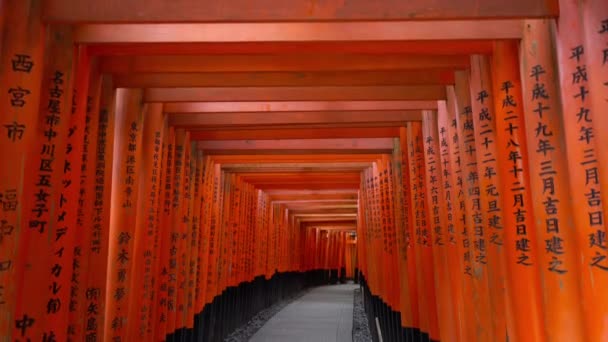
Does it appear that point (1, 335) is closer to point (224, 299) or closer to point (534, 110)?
point (534, 110)

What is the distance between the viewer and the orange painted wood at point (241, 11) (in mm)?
3010

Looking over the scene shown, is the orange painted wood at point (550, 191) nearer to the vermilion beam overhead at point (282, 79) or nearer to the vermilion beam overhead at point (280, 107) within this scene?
the vermilion beam overhead at point (282, 79)

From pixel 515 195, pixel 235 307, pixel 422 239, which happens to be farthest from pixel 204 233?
pixel 515 195

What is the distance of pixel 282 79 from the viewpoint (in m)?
4.53

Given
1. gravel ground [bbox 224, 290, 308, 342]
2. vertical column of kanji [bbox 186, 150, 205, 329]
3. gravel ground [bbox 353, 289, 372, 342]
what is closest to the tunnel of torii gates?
vertical column of kanji [bbox 186, 150, 205, 329]

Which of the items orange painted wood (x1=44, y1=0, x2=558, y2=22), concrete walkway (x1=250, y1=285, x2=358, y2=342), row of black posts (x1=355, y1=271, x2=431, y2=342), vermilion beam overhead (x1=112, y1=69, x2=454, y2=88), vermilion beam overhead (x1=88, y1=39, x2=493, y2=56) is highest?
vermilion beam overhead (x1=112, y1=69, x2=454, y2=88)

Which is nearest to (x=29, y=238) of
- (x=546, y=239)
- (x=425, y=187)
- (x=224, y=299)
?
(x=546, y=239)

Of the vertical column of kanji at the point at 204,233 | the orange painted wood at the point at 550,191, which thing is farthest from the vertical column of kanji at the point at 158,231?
the orange painted wood at the point at 550,191

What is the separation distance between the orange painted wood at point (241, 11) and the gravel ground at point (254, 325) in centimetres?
710

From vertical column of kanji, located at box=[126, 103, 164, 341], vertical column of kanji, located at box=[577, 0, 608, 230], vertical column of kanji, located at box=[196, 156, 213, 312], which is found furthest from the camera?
vertical column of kanji, located at box=[196, 156, 213, 312]

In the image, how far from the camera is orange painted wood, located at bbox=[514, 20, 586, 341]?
2.67 m

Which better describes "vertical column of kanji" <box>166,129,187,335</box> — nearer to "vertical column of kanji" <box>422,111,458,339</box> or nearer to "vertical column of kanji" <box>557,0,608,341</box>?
"vertical column of kanji" <box>422,111,458,339</box>

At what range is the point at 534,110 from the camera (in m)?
2.91

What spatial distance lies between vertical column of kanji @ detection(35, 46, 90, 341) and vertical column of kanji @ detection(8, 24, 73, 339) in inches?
1.9
